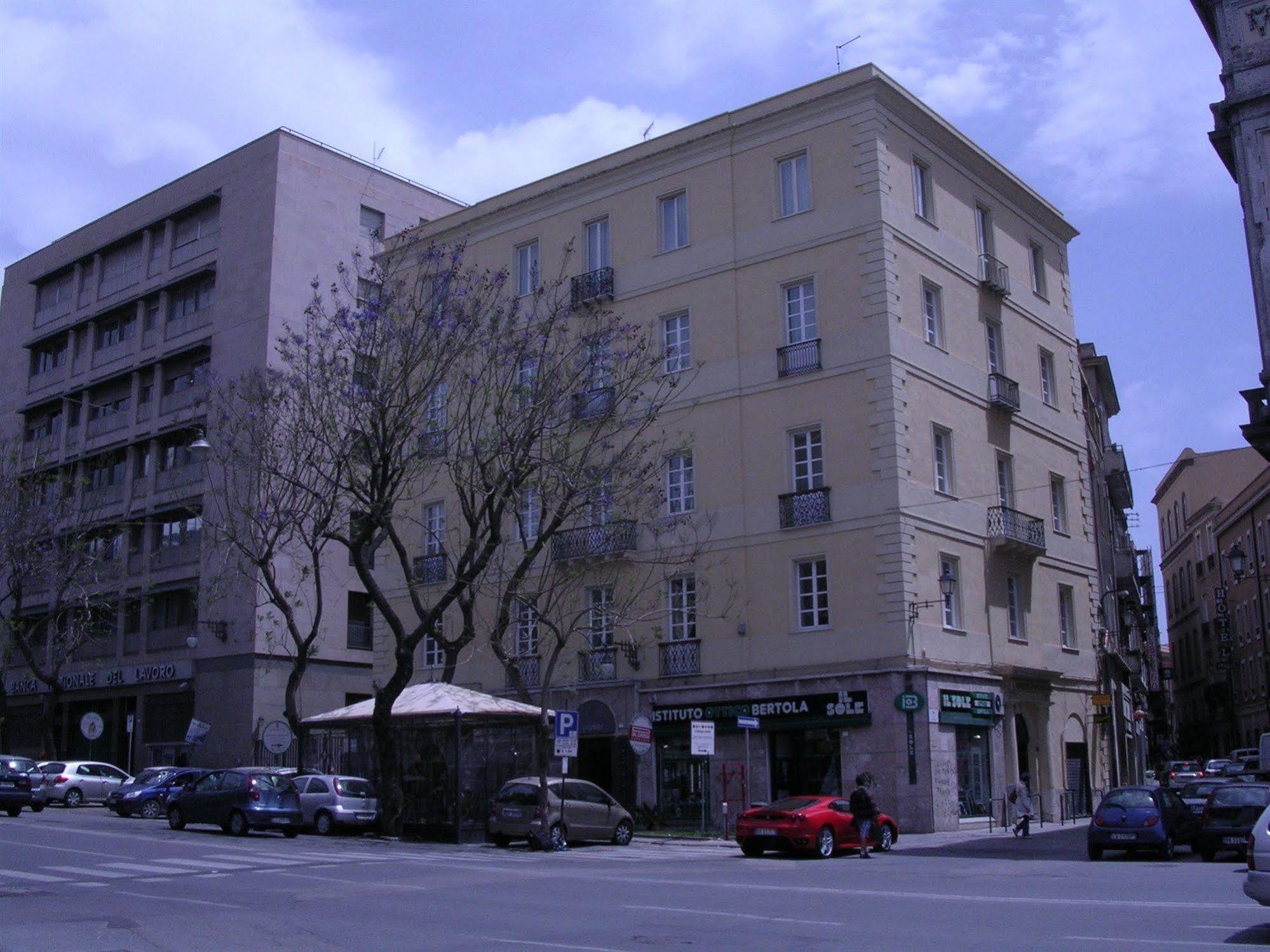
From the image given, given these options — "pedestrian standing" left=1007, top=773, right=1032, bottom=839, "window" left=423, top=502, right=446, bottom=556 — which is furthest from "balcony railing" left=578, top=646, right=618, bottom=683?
"pedestrian standing" left=1007, top=773, right=1032, bottom=839

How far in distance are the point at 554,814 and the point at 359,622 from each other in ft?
83.6

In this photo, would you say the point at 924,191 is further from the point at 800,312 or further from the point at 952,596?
the point at 952,596

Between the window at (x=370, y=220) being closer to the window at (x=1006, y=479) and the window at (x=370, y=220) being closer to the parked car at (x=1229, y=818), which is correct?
the window at (x=1006, y=479)

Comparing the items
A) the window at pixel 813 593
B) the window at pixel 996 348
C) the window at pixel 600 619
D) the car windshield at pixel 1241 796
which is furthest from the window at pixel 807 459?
the car windshield at pixel 1241 796

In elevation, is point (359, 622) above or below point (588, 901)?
above

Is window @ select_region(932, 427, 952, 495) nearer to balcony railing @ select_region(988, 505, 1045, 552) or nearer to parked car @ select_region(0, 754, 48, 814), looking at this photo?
balcony railing @ select_region(988, 505, 1045, 552)

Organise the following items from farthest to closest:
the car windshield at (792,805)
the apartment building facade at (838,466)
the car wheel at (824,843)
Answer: the apartment building facade at (838,466)
the car windshield at (792,805)
the car wheel at (824,843)

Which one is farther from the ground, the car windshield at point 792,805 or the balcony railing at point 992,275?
the balcony railing at point 992,275

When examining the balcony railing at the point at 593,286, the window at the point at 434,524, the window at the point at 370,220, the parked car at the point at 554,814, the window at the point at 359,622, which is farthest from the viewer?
the window at the point at 370,220

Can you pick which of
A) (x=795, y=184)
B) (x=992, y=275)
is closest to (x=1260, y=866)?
(x=795, y=184)

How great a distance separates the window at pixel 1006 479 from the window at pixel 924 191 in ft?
22.3

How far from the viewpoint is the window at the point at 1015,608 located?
34.4 meters

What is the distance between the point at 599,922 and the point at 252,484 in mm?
24329

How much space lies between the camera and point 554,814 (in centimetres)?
2591
